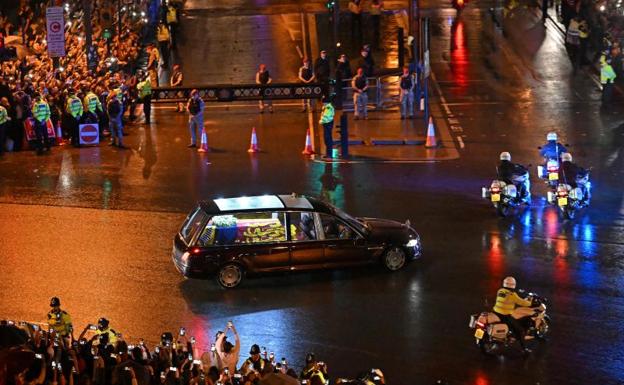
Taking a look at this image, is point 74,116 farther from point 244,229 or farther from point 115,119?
point 244,229

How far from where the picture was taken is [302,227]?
15.6 metres

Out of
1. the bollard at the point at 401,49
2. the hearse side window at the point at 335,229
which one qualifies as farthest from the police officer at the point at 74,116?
the bollard at the point at 401,49

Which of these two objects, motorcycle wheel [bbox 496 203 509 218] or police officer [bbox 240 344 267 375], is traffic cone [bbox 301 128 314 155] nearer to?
motorcycle wheel [bbox 496 203 509 218]

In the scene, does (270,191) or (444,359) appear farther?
(270,191)

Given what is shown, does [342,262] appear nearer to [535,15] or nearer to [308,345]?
[308,345]

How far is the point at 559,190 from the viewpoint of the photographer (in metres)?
18.5

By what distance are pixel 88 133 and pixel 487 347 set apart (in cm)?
1587

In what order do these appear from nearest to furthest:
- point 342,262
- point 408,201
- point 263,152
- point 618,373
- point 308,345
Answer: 1. point 618,373
2. point 308,345
3. point 342,262
4. point 408,201
5. point 263,152

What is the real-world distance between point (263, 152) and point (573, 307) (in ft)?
39.9

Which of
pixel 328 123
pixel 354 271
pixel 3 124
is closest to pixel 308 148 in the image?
pixel 328 123

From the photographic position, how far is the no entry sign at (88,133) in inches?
1016

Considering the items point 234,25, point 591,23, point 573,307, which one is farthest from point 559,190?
point 234,25

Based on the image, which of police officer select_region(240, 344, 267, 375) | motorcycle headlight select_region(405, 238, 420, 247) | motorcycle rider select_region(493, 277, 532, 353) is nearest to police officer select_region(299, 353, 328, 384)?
police officer select_region(240, 344, 267, 375)

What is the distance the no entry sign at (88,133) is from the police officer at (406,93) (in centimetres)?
866
